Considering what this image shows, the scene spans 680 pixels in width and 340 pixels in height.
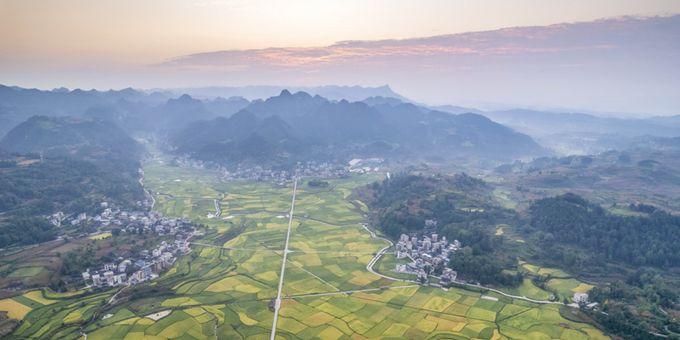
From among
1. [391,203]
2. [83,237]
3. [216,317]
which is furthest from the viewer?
[391,203]

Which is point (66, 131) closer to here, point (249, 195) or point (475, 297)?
point (249, 195)

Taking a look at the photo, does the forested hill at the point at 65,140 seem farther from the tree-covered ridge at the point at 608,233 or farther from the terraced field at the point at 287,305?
the tree-covered ridge at the point at 608,233

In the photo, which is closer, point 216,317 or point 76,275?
point 216,317

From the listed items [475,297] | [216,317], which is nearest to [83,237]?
[216,317]

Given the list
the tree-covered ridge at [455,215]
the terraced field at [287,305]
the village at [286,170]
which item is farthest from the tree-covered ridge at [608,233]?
the village at [286,170]

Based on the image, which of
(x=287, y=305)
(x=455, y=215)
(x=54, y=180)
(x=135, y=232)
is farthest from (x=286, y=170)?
(x=287, y=305)
